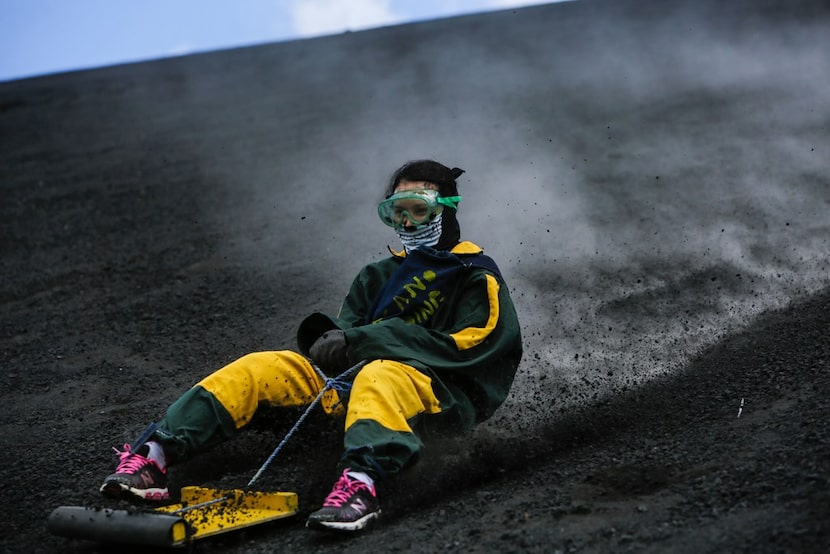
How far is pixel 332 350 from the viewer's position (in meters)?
3.85

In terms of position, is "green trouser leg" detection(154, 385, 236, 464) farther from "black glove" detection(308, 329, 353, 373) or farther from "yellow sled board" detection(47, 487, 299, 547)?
"black glove" detection(308, 329, 353, 373)

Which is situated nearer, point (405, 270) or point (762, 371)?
point (405, 270)

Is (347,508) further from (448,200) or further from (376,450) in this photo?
(448,200)

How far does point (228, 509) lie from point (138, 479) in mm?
384

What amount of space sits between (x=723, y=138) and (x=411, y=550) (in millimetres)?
7669

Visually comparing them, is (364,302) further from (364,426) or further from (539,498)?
(539,498)

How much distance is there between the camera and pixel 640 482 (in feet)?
11.4

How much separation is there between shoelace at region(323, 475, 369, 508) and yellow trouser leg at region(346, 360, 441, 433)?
0.23 m

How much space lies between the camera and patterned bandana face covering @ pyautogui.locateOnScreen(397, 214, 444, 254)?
4344 mm

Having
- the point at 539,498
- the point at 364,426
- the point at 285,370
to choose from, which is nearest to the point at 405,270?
the point at 285,370

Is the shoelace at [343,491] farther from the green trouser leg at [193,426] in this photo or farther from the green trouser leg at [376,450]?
the green trouser leg at [193,426]

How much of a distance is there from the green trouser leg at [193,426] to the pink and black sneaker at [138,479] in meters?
0.08

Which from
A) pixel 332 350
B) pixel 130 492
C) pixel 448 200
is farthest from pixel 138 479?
pixel 448 200

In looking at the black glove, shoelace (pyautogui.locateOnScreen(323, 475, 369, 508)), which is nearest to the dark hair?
the black glove
